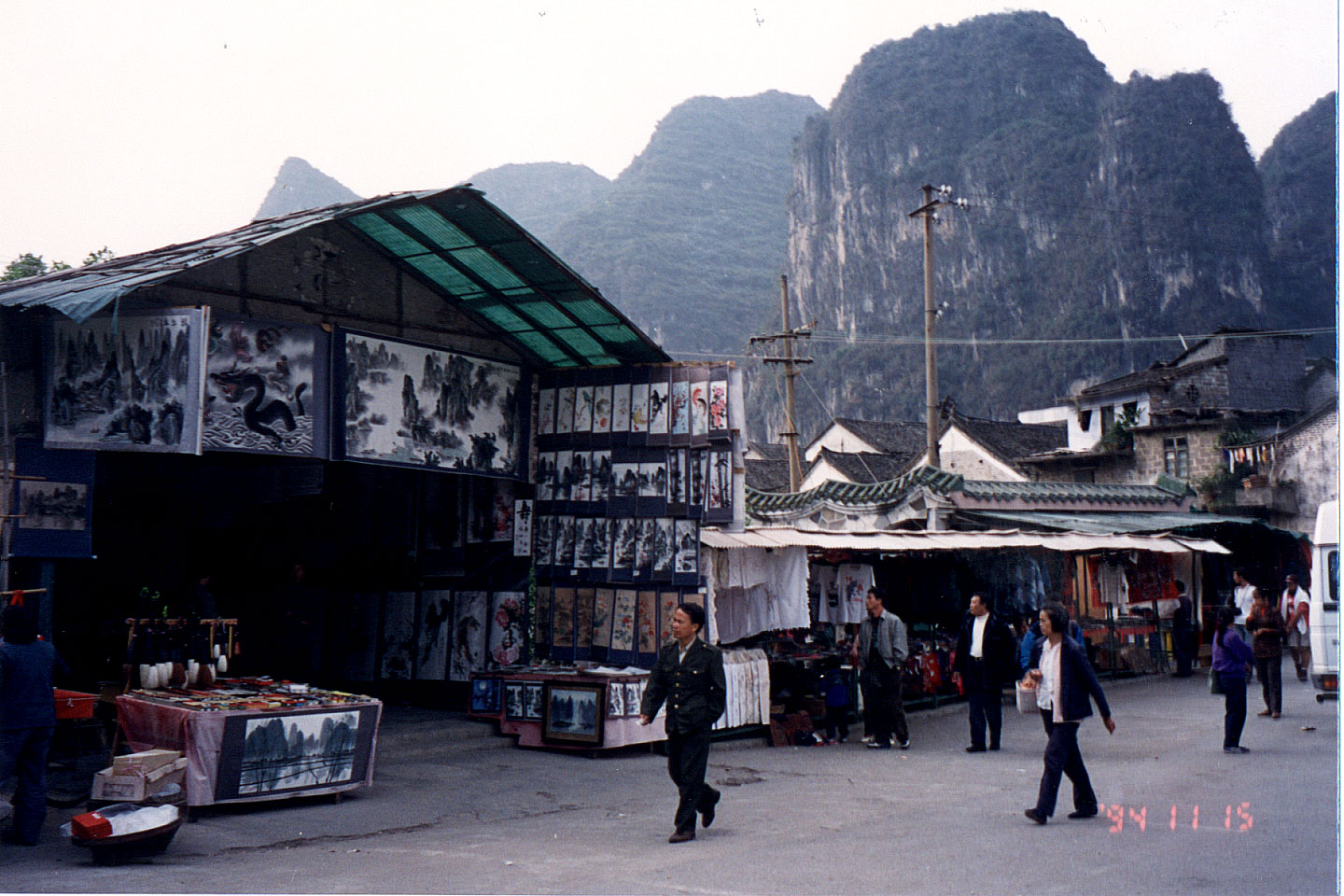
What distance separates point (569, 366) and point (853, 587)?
5414mm

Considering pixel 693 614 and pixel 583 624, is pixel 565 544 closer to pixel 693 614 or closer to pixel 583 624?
pixel 583 624

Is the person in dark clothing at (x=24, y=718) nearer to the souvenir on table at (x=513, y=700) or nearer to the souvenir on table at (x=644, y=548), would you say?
the souvenir on table at (x=513, y=700)

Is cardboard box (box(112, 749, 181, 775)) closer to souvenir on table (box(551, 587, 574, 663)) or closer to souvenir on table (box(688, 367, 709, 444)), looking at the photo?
souvenir on table (box(551, 587, 574, 663))

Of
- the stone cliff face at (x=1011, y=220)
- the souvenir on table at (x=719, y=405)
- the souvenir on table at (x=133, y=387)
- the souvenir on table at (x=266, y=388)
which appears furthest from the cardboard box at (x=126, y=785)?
the stone cliff face at (x=1011, y=220)

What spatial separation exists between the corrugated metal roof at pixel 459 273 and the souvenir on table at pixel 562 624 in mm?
2579

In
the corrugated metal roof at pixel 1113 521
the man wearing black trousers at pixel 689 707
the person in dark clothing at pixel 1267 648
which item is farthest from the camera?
the corrugated metal roof at pixel 1113 521

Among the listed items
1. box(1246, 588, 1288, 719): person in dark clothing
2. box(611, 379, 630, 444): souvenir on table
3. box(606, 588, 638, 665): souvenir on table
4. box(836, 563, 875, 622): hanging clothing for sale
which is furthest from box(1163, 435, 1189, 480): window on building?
box(606, 588, 638, 665): souvenir on table

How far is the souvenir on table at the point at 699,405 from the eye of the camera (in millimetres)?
11547

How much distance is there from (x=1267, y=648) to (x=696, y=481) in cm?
683

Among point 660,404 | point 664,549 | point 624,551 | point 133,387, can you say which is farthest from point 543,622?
point 133,387

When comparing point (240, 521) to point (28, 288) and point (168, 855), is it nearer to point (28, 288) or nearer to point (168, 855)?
point (28, 288)

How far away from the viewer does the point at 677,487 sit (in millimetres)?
11555

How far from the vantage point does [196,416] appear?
28.4ft

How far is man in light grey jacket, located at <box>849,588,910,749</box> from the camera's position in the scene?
38.8ft
